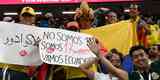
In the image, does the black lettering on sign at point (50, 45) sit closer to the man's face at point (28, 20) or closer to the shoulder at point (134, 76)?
the man's face at point (28, 20)

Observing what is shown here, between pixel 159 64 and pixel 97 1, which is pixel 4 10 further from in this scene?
pixel 159 64

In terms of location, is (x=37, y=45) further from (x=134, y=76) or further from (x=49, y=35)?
(x=134, y=76)

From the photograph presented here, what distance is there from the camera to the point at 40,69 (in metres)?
7.87

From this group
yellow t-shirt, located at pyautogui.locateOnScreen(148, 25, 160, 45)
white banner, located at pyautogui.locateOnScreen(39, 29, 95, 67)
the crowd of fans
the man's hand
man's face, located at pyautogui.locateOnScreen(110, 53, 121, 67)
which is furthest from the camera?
yellow t-shirt, located at pyautogui.locateOnScreen(148, 25, 160, 45)

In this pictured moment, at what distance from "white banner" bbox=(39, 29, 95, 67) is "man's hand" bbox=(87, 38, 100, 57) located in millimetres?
116

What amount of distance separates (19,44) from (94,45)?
117cm

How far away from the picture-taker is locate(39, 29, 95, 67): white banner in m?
7.84

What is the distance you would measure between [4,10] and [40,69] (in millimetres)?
12800

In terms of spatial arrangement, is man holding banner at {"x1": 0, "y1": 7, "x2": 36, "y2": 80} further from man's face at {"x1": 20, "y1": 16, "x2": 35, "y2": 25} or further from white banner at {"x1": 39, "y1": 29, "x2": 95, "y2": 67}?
white banner at {"x1": 39, "y1": 29, "x2": 95, "y2": 67}

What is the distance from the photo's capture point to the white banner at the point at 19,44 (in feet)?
25.9

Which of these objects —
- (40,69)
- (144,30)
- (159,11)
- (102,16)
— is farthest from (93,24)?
(159,11)

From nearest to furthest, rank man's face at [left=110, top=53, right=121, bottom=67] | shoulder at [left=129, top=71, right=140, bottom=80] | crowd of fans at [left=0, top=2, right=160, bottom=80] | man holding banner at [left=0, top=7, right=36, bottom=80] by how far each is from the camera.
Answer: shoulder at [left=129, top=71, right=140, bottom=80], crowd of fans at [left=0, top=2, right=160, bottom=80], man's face at [left=110, top=53, right=121, bottom=67], man holding banner at [left=0, top=7, right=36, bottom=80]

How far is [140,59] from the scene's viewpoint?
275 inches

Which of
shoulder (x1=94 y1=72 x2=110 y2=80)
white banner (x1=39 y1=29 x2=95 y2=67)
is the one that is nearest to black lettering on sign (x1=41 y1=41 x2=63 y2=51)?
white banner (x1=39 y1=29 x2=95 y2=67)
